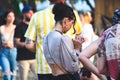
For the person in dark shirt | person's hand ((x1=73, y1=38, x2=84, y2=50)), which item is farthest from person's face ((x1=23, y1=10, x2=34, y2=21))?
person's hand ((x1=73, y1=38, x2=84, y2=50))

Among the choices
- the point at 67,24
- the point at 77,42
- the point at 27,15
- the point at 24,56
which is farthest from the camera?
the point at 27,15

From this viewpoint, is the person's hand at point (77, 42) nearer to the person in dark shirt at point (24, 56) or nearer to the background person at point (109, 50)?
the background person at point (109, 50)

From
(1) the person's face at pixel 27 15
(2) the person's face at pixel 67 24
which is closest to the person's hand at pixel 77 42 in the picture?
(2) the person's face at pixel 67 24

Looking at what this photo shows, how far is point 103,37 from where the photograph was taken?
5.46 metres

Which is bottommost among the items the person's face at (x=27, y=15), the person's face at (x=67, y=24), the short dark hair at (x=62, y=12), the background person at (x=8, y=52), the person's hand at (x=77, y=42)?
the background person at (x=8, y=52)

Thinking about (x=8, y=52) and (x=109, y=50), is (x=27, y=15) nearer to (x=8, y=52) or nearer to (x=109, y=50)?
(x=8, y=52)

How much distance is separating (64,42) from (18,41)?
473 cm

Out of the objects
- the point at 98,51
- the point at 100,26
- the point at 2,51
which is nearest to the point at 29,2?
the point at 100,26

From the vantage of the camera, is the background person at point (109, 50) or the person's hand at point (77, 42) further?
the person's hand at point (77, 42)

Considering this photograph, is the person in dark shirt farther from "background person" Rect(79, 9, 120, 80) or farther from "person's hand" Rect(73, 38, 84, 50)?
"background person" Rect(79, 9, 120, 80)

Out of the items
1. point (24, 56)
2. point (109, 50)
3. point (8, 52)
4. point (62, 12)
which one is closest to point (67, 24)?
point (62, 12)

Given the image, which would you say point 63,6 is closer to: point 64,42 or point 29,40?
point 64,42

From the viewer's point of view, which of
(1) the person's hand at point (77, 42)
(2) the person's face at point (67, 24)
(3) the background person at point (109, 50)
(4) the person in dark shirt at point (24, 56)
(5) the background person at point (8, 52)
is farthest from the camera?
(5) the background person at point (8, 52)

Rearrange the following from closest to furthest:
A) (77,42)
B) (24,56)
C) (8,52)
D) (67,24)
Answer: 1. (77,42)
2. (67,24)
3. (24,56)
4. (8,52)
